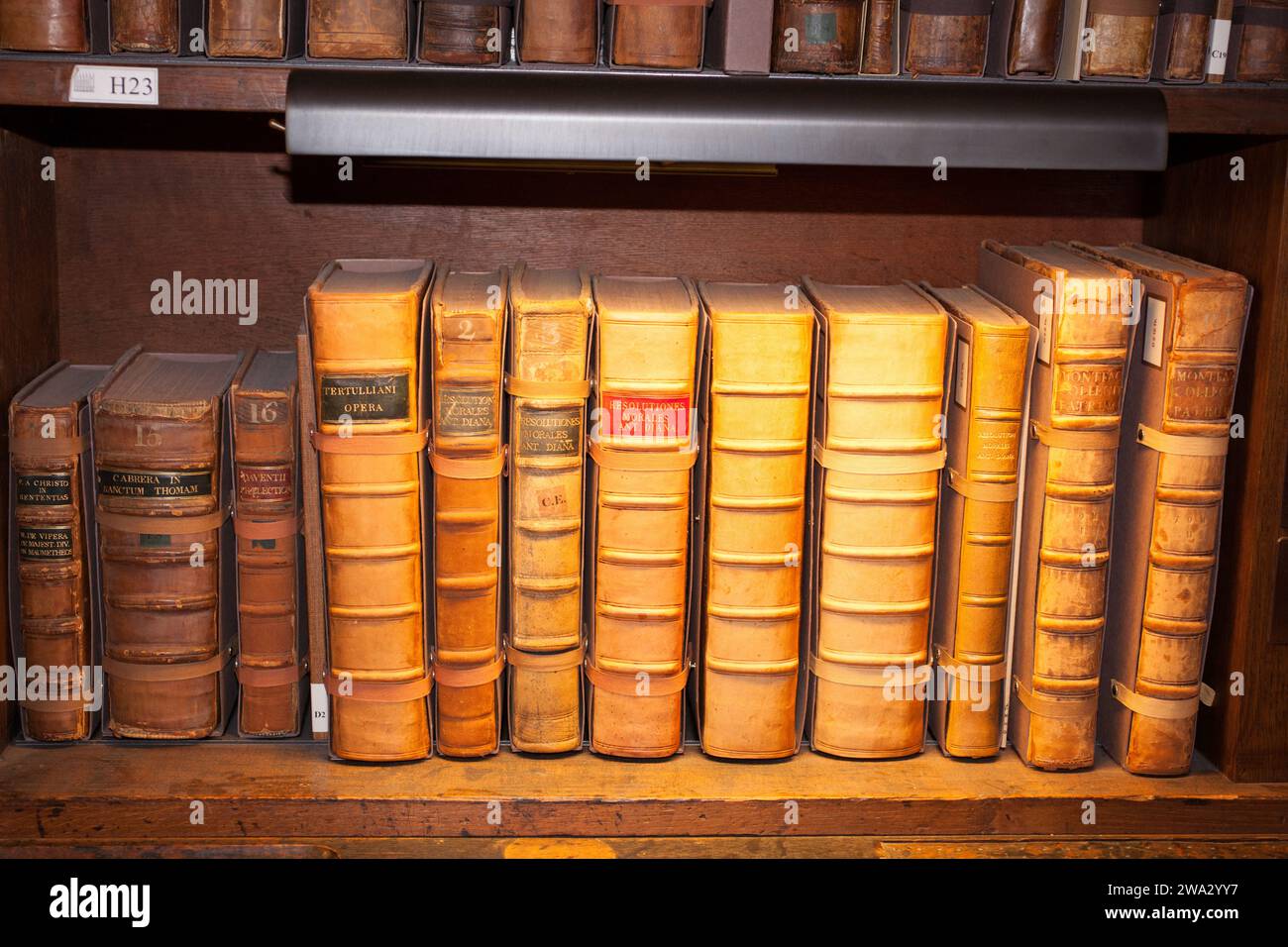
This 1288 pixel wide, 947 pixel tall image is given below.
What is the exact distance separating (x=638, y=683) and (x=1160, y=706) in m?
0.60

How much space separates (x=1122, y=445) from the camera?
4.99ft

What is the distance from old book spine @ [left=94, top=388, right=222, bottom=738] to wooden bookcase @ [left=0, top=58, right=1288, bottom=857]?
61 mm

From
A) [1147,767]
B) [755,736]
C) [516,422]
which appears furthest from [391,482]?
[1147,767]

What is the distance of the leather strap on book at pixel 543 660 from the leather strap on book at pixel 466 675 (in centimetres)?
2

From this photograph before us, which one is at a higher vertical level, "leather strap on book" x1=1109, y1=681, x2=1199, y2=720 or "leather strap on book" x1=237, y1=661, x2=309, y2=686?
"leather strap on book" x1=1109, y1=681, x2=1199, y2=720

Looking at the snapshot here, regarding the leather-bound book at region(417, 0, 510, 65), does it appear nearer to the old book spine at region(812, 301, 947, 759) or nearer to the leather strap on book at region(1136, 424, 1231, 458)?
the old book spine at region(812, 301, 947, 759)

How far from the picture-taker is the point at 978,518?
1.46 meters

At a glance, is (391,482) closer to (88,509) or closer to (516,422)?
(516,422)

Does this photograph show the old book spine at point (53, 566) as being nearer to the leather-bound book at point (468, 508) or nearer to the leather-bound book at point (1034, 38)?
the leather-bound book at point (468, 508)

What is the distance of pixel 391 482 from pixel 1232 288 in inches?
36.7

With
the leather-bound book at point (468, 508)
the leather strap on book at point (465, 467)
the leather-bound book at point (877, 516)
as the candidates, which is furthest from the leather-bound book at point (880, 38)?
the leather strap on book at point (465, 467)

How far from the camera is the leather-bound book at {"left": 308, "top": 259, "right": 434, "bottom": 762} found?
138cm

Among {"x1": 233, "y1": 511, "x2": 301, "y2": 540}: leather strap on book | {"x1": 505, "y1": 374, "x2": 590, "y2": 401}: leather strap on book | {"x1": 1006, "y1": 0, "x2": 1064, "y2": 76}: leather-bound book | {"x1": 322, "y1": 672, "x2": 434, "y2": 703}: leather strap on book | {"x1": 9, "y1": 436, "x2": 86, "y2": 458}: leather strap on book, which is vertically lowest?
{"x1": 322, "y1": 672, "x2": 434, "y2": 703}: leather strap on book

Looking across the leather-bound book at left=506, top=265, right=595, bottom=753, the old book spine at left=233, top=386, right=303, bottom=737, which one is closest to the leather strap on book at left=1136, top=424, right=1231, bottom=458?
the leather-bound book at left=506, top=265, right=595, bottom=753
